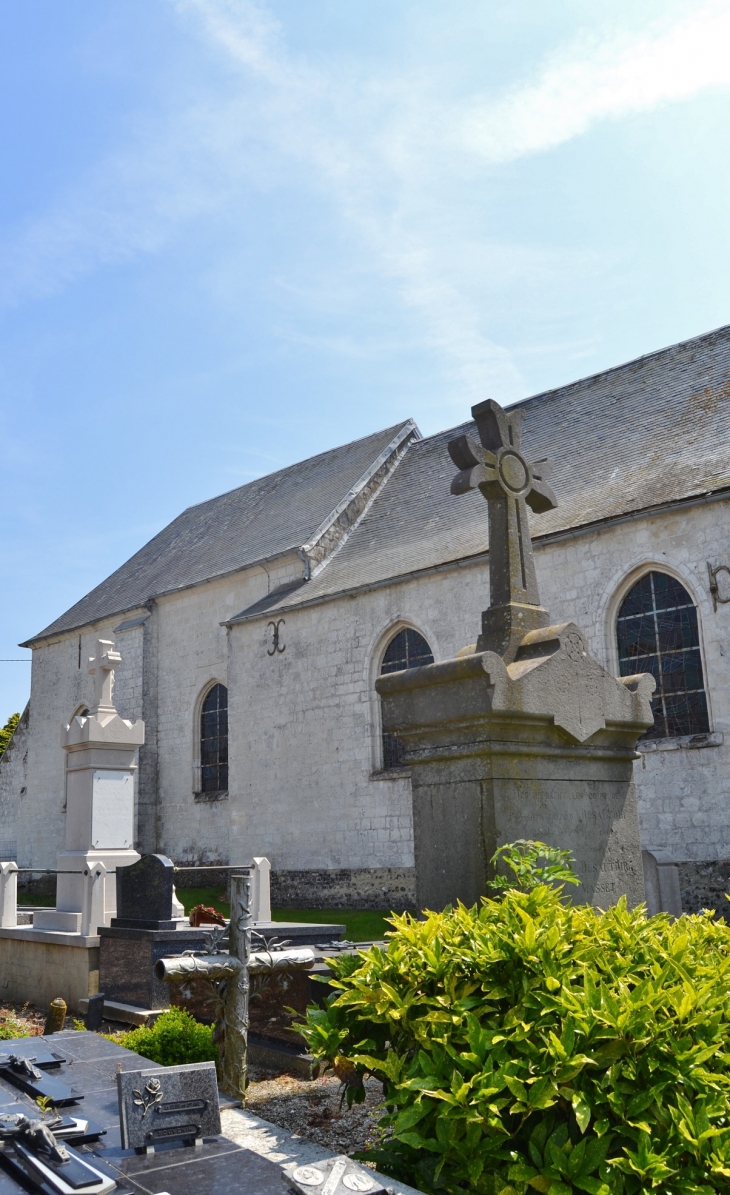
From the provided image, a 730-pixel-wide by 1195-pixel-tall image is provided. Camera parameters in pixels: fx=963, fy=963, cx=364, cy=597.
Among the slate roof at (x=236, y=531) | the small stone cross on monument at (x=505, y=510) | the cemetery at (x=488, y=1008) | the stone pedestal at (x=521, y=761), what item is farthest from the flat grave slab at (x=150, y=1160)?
the slate roof at (x=236, y=531)

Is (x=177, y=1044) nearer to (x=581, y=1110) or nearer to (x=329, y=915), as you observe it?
(x=581, y=1110)

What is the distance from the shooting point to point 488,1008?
2.84 m

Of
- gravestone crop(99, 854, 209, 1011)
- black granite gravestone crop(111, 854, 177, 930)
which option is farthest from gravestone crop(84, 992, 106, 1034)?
black granite gravestone crop(111, 854, 177, 930)

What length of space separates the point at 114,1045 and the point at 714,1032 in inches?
122

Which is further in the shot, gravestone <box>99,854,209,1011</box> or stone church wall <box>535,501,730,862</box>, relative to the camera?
stone church wall <box>535,501,730,862</box>

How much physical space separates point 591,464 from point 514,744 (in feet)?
36.7

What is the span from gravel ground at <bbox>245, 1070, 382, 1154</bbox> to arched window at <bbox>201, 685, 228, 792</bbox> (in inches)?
547

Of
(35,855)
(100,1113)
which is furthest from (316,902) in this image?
(100,1113)

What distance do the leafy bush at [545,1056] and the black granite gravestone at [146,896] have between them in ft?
17.1

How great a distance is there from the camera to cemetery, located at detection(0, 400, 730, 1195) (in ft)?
8.41

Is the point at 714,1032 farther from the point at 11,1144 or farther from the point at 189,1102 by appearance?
the point at 11,1144

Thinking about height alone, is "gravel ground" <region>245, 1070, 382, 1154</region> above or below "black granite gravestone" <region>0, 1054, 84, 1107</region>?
below

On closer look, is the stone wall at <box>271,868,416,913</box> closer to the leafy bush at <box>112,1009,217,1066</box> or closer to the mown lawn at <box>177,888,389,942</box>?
the mown lawn at <box>177,888,389,942</box>

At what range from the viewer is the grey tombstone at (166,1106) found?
309cm
